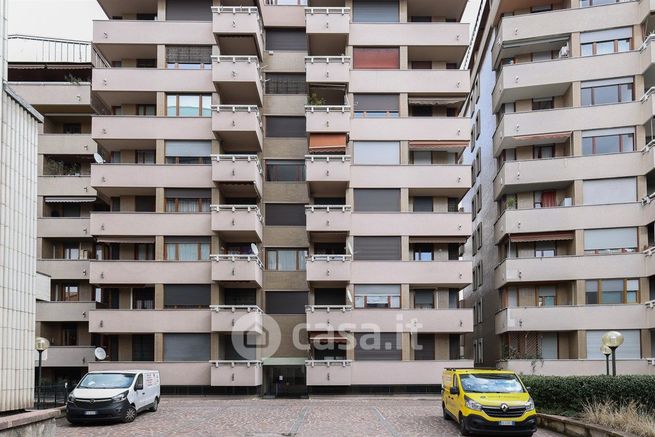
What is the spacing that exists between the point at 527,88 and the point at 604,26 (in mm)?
4880

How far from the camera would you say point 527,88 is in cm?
4138

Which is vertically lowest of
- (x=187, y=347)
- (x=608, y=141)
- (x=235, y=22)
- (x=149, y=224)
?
(x=187, y=347)

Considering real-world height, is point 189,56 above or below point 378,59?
below

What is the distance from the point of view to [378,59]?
4316cm

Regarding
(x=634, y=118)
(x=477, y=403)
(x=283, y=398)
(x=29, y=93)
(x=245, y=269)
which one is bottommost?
(x=283, y=398)

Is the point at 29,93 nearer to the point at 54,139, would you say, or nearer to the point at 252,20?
the point at 54,139

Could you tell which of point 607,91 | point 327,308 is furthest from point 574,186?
point 327,308

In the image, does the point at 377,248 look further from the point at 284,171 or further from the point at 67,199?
the point at 67,199

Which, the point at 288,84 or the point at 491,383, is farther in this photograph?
the point at 288,84

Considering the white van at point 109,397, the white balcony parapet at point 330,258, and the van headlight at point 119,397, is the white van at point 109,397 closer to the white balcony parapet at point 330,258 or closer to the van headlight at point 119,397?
the van headlight at point 119,397

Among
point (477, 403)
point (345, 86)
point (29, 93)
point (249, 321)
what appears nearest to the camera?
point (477, 403)

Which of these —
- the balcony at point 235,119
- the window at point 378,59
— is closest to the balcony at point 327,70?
the window at point 378,59

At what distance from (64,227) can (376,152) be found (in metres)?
18.4

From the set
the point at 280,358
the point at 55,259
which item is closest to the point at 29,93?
the point at 55,259
